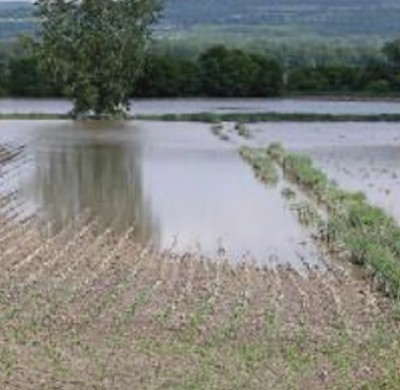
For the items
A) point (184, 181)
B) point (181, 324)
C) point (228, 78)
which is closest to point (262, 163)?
point (184, 181)

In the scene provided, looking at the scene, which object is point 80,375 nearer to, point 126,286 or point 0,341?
point 0,341

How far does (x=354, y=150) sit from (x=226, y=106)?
771 inches

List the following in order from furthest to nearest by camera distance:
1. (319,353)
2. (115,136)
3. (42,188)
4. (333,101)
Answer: (333,101)
(115,136)
(42,188)
(319,353)

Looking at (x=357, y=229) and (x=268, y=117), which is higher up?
(x=357, y=229)

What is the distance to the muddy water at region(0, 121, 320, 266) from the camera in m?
16.0

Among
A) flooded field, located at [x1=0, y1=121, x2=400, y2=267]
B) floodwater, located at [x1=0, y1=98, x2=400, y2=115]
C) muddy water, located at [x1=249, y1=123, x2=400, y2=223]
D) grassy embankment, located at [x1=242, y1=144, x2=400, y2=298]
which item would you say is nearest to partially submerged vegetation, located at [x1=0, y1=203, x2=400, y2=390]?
grassy embankment, located at [x1=242, y1=144, x2=400, y2=298]

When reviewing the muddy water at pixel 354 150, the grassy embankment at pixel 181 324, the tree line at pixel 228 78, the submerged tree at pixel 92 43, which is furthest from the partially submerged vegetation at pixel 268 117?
the grassy embankment at pixel 181 324

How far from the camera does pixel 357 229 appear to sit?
1577cm

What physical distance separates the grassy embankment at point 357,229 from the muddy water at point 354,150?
0.54m

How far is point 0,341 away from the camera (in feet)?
31.0

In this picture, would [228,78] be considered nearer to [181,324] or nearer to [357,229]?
[357,229]

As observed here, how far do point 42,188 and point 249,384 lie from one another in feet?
42.2

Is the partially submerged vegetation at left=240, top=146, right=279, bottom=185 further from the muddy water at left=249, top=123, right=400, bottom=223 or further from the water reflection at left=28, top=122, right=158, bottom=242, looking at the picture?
the water reflection at left=28, top=122, right=158, bottom=242

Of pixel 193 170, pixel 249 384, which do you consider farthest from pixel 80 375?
pixel 193 170
